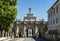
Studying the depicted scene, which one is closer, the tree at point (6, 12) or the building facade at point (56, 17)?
the tree at point (6, 12)

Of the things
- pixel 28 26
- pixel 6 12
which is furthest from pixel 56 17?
pixel 28 26

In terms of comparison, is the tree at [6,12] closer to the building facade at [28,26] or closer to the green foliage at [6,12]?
the green foliage at [6,12]

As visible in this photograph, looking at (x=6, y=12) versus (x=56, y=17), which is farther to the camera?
(x=56, y=17)

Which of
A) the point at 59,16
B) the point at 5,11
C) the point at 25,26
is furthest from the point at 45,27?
the point at 5,11

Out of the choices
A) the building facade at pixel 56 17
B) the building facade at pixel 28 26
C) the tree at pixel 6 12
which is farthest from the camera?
the building facade at pixel 28 26

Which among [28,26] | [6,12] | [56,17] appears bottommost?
[28,26]

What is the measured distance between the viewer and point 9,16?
38.2m

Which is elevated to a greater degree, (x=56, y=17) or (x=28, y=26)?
(x=56, y=17)

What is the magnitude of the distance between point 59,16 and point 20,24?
144 ft

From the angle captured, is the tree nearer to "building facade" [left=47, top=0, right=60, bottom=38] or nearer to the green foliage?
the green foliage

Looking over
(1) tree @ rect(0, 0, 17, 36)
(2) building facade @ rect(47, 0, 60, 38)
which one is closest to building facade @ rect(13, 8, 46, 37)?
(2) building facade @ rect(47, 0, 60, 38)

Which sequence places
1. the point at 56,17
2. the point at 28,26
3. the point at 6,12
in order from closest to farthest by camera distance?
1. the point at 6,12
2. the point at 56,17
3. the point at 28,26

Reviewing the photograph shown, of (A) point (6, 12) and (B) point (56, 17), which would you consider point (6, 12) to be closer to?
(A) point (6, 12)

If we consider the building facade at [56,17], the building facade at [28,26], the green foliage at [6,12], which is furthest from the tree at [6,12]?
the building facade at [28,26]
